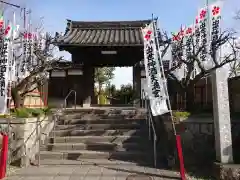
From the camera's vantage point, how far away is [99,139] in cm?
986

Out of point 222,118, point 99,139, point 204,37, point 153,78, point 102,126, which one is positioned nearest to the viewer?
point 222,118

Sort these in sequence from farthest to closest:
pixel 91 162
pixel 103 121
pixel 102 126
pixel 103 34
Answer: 1. pixel 103 34
2. pixel 103 121
3. pixel 102 126
4. pixel 91 162

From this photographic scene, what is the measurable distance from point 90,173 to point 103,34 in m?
12.4

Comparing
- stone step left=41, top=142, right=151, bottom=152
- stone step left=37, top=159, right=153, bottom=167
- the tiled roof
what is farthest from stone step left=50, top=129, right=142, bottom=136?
the tiled roof

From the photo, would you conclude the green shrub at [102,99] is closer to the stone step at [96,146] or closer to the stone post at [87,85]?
the stone post at [87,85]

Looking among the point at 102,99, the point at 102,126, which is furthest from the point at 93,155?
the point at 102,99

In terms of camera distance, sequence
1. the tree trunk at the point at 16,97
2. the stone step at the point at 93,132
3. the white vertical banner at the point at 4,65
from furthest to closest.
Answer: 1. the tree trunk at the point at 16,97
2. the stone step at the point at 93,132
3. the white vertical banner at the point at 4,65

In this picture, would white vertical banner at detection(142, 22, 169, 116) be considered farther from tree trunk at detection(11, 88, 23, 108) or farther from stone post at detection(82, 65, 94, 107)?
stone post at detection(82, 65, 94, 107)

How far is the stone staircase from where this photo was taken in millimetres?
8695

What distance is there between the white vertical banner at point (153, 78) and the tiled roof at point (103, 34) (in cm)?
594

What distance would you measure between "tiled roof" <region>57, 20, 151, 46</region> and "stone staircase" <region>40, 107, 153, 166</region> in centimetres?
472

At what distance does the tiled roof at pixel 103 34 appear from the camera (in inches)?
594

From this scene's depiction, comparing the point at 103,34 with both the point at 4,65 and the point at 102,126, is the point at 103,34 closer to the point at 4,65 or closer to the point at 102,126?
the point at 102,126

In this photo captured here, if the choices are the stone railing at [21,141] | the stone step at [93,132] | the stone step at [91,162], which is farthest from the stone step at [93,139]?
the stone step at [91,162]
